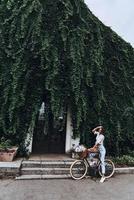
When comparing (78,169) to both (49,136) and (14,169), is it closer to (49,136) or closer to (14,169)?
(14,169)

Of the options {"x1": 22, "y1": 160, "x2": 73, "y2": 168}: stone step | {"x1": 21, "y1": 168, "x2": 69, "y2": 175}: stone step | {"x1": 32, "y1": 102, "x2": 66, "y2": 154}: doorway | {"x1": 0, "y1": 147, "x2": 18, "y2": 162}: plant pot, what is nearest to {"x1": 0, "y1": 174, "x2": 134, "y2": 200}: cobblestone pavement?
{"x1": 21, "y1": 168, "x2": 69, "y2": 175}: stone step

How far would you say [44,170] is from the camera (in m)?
13.2

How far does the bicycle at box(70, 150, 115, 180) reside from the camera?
12.9 metres

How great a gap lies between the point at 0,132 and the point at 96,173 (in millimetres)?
4200

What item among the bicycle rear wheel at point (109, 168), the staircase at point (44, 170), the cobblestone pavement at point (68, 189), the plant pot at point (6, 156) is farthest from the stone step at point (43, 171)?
the bicycle rear wheel at point (109, 168)

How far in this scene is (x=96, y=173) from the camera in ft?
43.7

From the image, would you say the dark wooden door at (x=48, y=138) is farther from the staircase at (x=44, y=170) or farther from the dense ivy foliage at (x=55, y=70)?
the staircase at (x=44, y=170)

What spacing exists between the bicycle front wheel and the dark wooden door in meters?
3.12

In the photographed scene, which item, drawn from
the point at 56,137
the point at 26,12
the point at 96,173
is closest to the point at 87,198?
the point at 96,173

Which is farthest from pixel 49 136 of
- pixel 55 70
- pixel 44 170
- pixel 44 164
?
pixel 44 170

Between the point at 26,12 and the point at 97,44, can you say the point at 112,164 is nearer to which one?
the point at 97,44

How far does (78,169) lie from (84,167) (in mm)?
260

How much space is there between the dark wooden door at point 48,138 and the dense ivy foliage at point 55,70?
1209 millimetres

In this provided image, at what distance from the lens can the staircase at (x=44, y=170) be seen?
1287cm
